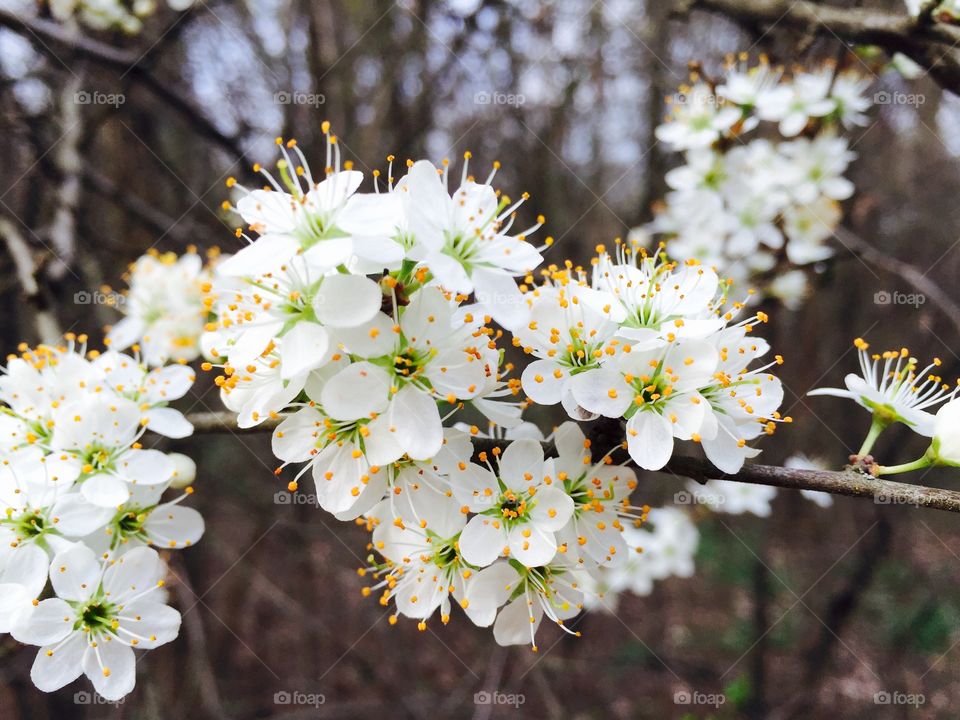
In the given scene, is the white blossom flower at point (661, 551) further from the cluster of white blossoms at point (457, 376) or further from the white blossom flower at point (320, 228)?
the white blossom flower at point (320, 228)

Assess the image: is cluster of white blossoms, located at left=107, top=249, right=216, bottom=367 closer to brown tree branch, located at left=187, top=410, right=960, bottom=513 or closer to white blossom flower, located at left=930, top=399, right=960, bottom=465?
brown tree branch, located at left=187, top=410, right=960, bottom=513

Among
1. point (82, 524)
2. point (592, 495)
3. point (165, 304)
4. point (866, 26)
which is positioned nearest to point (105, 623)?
point (82, 524)

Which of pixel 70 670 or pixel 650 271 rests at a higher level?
pixel 650 271

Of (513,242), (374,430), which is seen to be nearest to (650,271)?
(513,242)

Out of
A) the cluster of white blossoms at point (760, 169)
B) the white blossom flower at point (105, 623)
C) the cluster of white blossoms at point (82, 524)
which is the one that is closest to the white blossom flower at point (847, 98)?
the cluster of white blossoms at point (760, 169)

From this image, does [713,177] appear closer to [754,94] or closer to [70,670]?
[754,94]

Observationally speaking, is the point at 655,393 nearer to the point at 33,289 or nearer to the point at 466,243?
the point at 466,243

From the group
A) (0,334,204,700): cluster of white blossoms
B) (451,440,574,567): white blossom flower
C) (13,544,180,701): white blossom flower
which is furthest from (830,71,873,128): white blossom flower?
(13,544,180,701): white blossom flower
